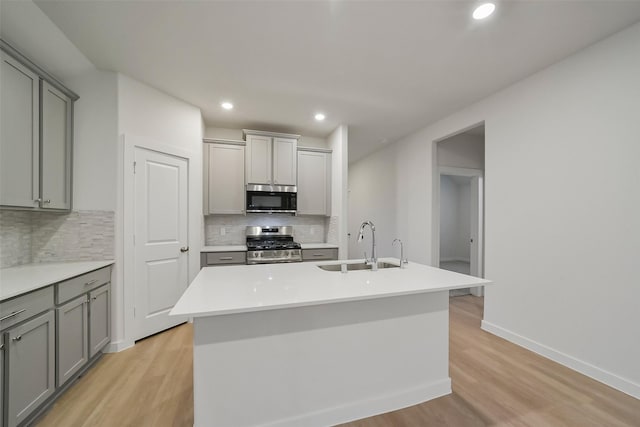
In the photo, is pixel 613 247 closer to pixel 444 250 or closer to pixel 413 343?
pixel 413 343

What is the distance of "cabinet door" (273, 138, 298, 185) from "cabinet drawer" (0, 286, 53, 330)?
2711mm

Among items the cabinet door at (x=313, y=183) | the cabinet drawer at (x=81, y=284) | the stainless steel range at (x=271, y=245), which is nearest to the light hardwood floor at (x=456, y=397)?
the cabinet drawer at (x=81, y=284)

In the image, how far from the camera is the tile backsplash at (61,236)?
217 cm

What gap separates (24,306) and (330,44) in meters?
2.73

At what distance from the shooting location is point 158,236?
2.84 m

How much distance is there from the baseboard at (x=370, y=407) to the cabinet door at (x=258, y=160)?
2990 millimetres

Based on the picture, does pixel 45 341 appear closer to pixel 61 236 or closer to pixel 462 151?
pixel 61 236

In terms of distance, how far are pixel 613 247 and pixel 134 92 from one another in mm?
4571

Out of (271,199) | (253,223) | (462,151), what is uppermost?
(462,151)

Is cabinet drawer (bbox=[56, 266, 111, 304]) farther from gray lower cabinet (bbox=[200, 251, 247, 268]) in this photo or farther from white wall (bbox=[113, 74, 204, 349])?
gray lower cabinet (bbox=[200, 251, 247, 268])

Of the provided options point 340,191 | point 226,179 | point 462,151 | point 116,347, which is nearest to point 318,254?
point 340,191

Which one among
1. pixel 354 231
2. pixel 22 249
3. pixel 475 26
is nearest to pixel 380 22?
pixel 475 26

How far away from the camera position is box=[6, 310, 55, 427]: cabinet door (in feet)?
4.55

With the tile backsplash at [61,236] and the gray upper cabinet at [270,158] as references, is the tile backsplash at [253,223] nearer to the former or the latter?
the gray upper cabinet at [270,158]
